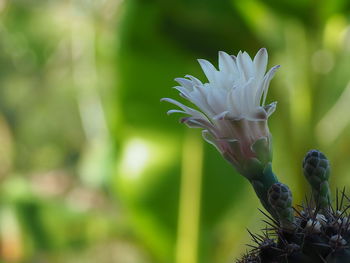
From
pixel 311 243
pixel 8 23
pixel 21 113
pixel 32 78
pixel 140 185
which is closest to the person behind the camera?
pixel 311 243

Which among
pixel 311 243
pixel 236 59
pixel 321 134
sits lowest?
pixel 311 243

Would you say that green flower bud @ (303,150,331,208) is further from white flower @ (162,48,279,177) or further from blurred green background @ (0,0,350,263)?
blurred green background @ (0,0,350,263)

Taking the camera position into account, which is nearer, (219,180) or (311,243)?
(311,243)

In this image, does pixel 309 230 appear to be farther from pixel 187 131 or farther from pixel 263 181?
pixel 187 131

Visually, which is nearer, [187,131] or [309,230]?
[309,230]

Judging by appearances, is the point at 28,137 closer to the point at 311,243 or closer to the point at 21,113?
the point at 21,113

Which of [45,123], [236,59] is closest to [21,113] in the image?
[45,123]

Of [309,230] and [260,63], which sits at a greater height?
[260,63]

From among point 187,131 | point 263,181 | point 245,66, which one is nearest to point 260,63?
point 245,66

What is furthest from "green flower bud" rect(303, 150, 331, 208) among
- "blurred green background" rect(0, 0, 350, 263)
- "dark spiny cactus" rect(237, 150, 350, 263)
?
"blurred green background" rect(0, 0, 350, 263)
